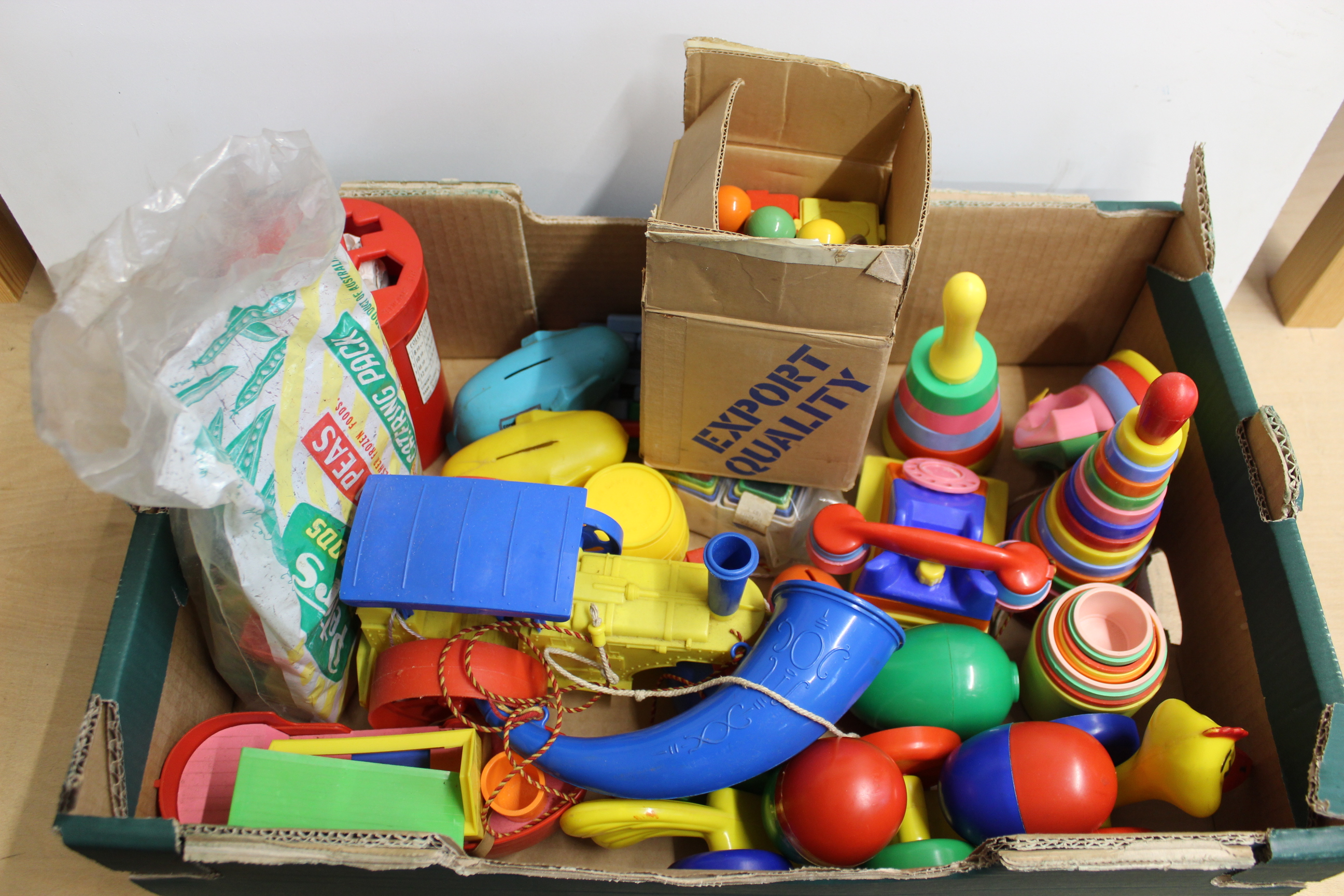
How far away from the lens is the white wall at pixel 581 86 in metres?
0.88

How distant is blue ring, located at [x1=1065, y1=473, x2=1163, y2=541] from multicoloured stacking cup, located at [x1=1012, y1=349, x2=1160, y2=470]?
120mm

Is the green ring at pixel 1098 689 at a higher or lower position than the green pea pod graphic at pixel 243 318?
lower

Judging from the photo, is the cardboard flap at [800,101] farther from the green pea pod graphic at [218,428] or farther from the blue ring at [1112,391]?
the green pea pod graphic at [218,428]

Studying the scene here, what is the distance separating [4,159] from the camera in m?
0.97

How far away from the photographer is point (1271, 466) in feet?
2.60

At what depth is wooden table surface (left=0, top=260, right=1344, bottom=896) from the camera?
0.82 metres

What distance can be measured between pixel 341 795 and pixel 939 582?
559 mm

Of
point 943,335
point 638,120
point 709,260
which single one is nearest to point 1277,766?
point 943,335

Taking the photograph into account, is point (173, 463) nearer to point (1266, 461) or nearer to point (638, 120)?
point (638, 120)

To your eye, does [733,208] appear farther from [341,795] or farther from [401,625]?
[341,795]

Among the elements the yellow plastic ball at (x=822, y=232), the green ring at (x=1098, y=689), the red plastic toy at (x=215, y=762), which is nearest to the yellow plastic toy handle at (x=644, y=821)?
the red plastic toy at (x=215, y=762)

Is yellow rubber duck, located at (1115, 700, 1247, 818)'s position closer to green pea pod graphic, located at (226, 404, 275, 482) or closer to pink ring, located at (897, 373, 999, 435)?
pink ring, located at (897, 373, 999, 435)

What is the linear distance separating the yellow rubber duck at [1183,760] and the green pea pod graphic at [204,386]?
2.62 ft

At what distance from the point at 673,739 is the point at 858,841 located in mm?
171
